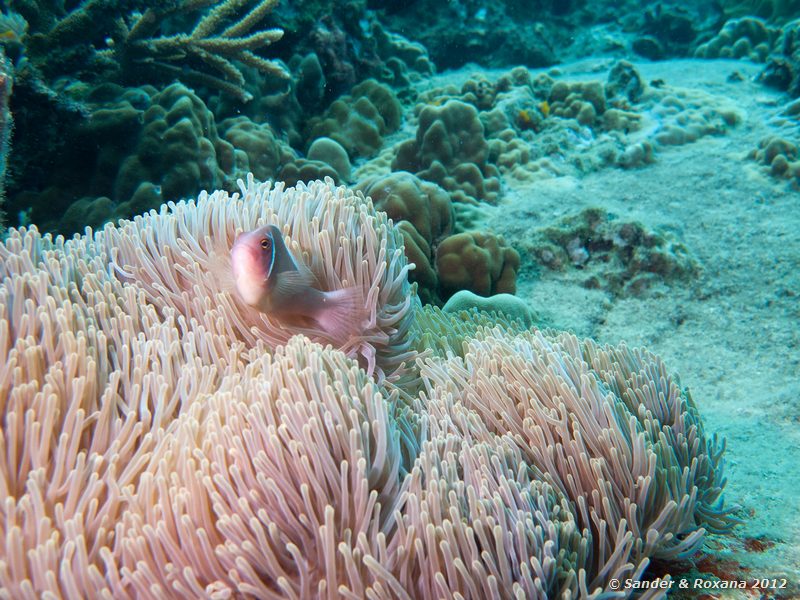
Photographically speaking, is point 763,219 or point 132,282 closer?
point 132,282

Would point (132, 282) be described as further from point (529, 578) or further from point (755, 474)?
point (755, 474)

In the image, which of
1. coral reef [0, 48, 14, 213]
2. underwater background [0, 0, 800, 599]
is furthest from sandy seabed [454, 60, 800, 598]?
coral reef [0, 48, 14, 213]

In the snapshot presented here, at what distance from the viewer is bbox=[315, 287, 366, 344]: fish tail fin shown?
2.17 m

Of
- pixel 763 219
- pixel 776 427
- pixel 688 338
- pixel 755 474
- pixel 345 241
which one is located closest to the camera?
pixel 345 241

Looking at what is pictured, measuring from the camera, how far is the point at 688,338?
14.7 ft

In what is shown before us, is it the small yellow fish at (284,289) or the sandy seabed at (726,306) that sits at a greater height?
the small yellow fish at (284,289)

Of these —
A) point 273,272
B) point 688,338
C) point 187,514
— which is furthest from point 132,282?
point 688,338

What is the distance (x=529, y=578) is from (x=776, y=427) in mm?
2985

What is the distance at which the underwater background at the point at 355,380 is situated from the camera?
1.40 meters

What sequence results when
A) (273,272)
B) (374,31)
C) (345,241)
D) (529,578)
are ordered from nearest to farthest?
1. (529,578)
2. (273,272)
3. (345,241)
4. (374,31)

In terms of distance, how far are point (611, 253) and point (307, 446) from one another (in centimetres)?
455

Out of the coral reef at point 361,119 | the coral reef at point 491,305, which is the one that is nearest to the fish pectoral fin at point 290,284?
the coral reef at point 491,305

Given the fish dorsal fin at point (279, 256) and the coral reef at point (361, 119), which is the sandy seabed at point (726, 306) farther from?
the coral reef at point (361, 119)

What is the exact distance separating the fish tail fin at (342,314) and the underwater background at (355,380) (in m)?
0.06
